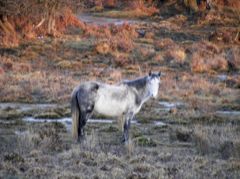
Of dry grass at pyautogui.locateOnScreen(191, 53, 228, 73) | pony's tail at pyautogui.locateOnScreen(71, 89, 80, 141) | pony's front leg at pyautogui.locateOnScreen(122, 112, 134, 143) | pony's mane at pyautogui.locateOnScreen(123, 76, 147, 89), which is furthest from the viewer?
dry grass at pyautogui.locateOnScreen(191, 53, 228, 73)

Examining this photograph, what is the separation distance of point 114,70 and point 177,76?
3267mm

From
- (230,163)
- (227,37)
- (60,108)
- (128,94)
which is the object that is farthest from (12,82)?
(227,37)

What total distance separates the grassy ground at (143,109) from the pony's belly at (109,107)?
70 cm

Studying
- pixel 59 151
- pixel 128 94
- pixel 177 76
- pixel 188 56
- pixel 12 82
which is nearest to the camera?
pixel 59 151

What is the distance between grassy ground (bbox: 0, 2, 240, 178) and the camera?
37.9ft

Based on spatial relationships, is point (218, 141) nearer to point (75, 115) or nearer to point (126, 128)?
point (126, 128)

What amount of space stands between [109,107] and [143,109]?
17.3 ft

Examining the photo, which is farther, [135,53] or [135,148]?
[135,53]

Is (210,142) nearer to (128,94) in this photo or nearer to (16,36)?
(128,94)

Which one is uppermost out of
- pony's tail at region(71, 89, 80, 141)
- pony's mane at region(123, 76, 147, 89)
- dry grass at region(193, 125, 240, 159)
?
pony's mane at region(123, 76, 147, 89)

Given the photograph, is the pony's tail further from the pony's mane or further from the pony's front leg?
the pony's mane

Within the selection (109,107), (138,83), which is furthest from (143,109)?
(109,107)

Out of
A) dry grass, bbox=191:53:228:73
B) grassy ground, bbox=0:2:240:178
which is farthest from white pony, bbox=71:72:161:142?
dry grass, bbox=191:53:228:73

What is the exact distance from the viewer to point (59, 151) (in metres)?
12.9
